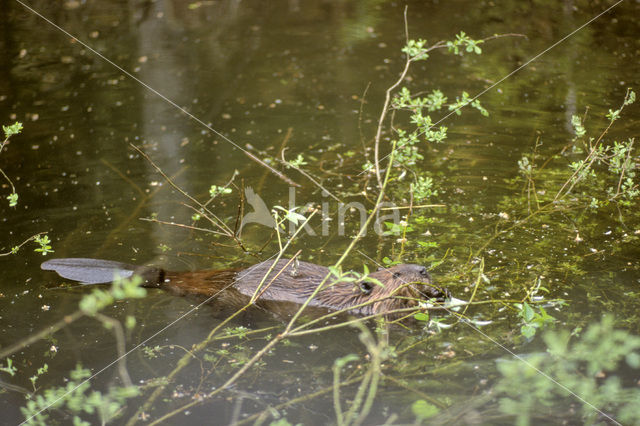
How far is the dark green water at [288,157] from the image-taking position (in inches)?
140

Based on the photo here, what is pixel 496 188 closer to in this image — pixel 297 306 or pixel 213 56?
pixel 297 306

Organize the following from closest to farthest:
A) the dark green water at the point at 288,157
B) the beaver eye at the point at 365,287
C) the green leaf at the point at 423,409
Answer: the green leaf at the point at 423,409 < the dark green water at the point at 288,157 < the beaver eye at the point at 365,287

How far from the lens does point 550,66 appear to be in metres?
7.99

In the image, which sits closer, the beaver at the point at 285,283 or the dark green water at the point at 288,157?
the dark green water at the point at 288,157

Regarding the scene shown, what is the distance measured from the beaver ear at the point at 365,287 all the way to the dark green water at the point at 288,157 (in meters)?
0.28

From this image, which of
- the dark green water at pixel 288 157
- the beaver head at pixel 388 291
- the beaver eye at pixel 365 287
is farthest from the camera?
the beaver eye at pixel 365 287

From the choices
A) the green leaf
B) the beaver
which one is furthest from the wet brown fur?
the green leaf

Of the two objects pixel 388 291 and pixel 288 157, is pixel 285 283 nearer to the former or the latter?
pixel 388 291

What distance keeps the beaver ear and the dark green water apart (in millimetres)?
280

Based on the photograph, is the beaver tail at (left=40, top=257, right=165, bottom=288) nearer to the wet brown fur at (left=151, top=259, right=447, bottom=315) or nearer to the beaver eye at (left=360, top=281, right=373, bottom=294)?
the wet brown fur at (left=151, top=259, right=447, bottom=315)

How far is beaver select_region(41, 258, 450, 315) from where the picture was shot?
3904 millimetres

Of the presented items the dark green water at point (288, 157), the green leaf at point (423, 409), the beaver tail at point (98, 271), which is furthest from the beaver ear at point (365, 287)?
the beaver tail at point (98, 271)

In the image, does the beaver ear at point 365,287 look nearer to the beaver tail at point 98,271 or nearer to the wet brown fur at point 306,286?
the wet brown fur at point 306,286

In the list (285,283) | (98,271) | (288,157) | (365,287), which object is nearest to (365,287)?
(365,287)
